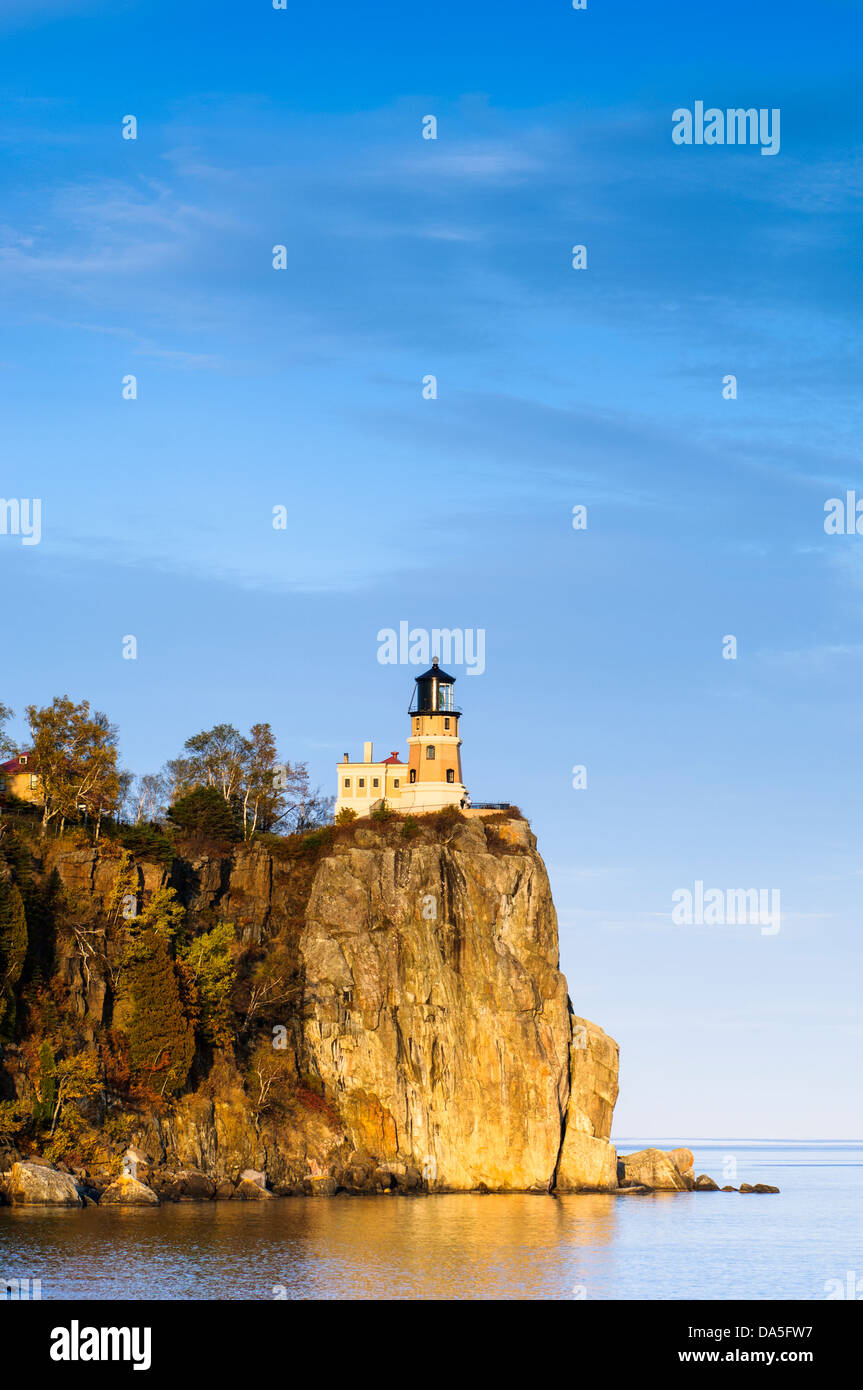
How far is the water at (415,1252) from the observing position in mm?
54656

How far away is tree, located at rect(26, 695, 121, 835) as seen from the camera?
97.9 metres

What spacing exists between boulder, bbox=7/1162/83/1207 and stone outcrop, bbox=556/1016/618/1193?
4077cm

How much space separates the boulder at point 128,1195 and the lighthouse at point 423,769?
3969 cm

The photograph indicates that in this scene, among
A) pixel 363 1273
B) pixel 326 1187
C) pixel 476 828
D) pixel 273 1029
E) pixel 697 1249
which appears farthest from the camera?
pixel 476 828

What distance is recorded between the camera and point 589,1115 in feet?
358

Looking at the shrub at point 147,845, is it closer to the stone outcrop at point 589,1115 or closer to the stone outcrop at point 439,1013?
the stone outcrop at point 439,1013

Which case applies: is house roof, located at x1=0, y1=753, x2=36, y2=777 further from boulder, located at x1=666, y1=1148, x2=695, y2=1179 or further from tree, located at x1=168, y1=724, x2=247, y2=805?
boulder, located at x1=666, y1=1148, x2=695, y2=1179

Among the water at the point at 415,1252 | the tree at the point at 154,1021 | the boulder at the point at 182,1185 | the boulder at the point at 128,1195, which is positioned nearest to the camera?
the water at the point at 415,1252

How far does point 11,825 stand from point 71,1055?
15.9 meters

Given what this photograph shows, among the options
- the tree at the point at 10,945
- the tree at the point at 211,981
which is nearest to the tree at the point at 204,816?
the tree at the point at 211,981

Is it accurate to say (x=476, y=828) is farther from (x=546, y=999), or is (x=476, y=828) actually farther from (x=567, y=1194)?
(x=567, y=1194)
